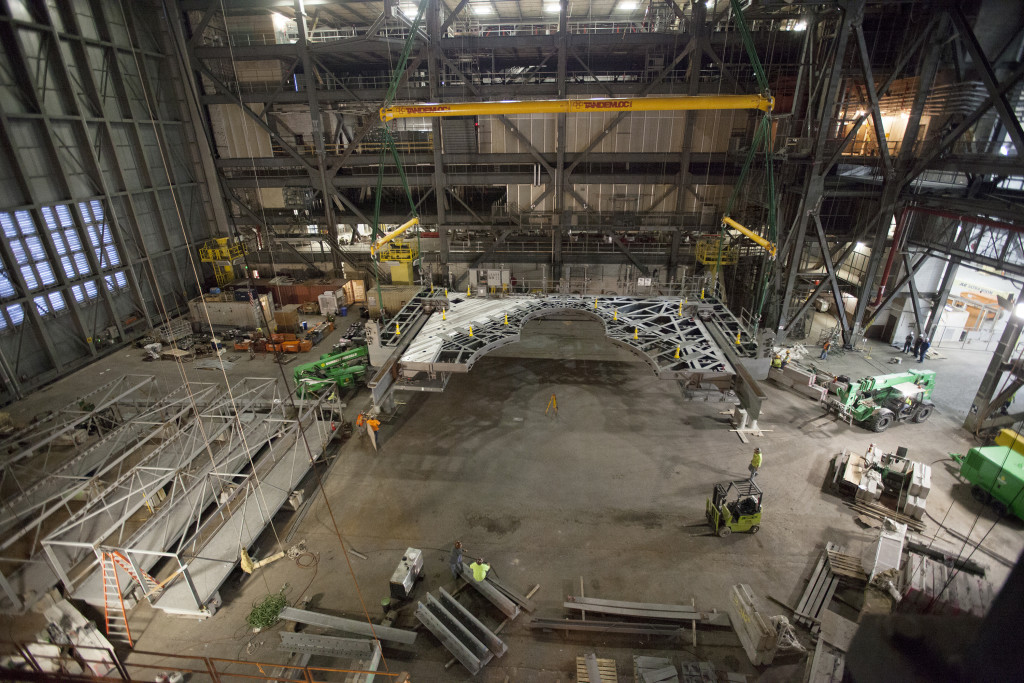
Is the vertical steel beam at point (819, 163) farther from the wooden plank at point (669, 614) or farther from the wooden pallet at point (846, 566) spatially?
the wooden plank at point (669, 614)

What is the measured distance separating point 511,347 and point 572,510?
10437 mm

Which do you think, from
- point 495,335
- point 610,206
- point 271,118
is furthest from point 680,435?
point 271,118

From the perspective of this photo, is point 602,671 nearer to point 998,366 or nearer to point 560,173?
point 998,366

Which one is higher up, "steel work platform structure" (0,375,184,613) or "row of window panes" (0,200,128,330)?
"row of window panes" (0,200,128,330)

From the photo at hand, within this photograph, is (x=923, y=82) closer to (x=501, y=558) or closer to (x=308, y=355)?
(x=501, y=558)

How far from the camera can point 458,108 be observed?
62.6ft

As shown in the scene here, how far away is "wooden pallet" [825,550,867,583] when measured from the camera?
36.1 feet

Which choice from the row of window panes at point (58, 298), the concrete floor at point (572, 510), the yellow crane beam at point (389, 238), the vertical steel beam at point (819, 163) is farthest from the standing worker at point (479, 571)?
the row of window panes at point (58, 298)

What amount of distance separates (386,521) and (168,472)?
17.4ft

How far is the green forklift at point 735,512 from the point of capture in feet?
39.8

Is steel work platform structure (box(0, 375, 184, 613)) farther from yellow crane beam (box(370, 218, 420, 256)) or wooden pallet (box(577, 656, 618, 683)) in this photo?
wooden pallet (box(577, 656, 618, 683))

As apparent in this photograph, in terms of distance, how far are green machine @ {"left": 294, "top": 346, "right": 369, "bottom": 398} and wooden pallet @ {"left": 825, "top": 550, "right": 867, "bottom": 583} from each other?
15.5 meters

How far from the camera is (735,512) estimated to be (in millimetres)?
12148

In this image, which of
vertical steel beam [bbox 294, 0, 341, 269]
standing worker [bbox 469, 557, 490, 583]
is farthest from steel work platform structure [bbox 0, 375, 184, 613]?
vertical steel beam [bbox 294, 0, 341, 269]
